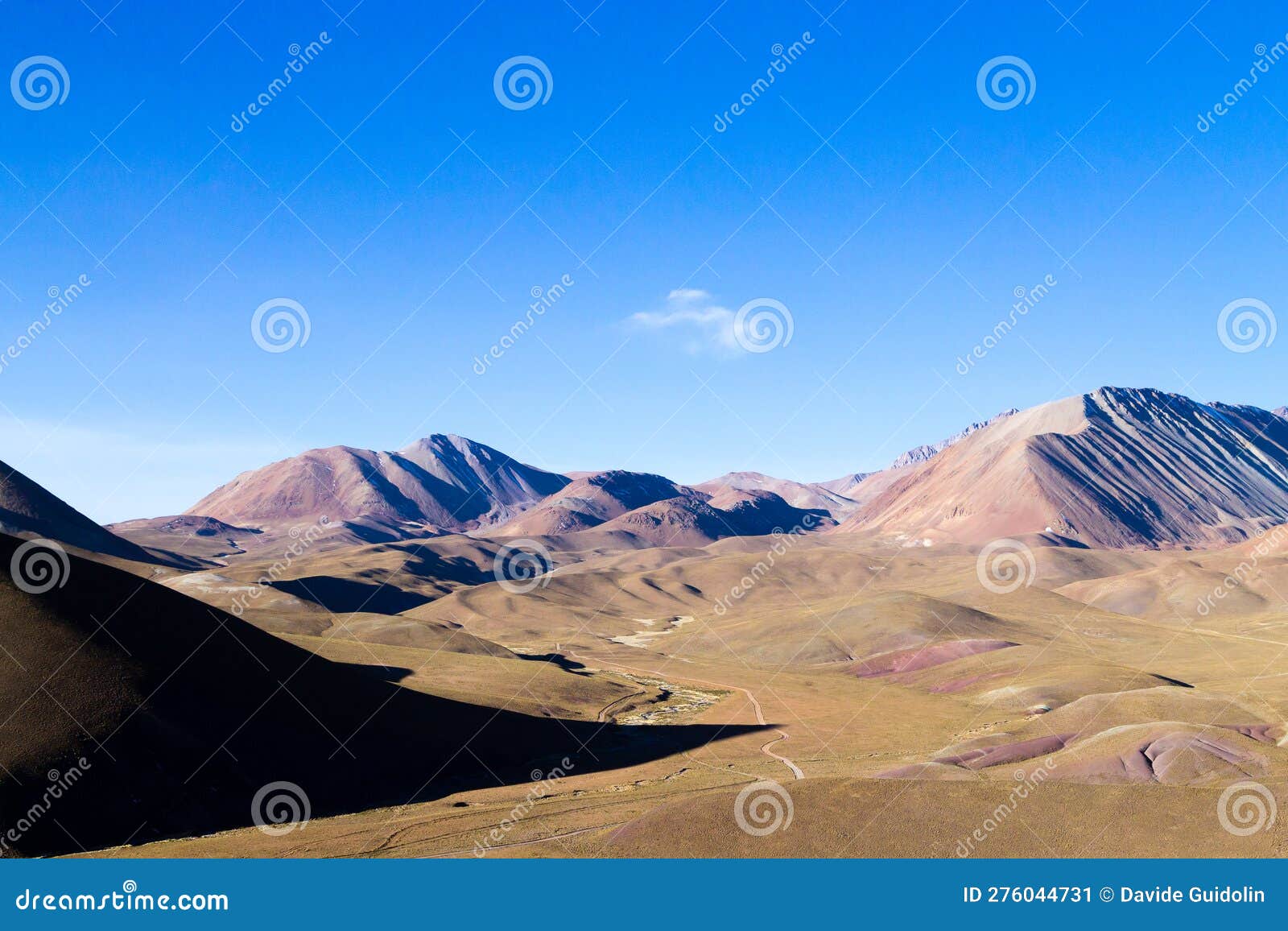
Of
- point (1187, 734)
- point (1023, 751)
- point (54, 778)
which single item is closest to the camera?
point (54, 778)

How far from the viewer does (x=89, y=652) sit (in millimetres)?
56906

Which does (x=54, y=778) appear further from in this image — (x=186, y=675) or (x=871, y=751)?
(x=871, y=751)

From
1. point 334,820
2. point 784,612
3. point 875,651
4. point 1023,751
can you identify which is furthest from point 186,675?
point 784,612

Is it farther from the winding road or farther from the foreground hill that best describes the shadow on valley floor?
the foreground hill

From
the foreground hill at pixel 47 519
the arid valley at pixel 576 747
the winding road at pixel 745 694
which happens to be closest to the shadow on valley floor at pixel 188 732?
the arid valley at pixel 576 747

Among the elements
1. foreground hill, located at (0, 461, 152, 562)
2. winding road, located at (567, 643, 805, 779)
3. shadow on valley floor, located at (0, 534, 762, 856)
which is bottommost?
foreground hill, located at (0, 461, 152, 562)

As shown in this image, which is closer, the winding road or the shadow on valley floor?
the shadow on valley floor

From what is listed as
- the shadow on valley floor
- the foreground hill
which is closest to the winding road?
the shadow on valley floor

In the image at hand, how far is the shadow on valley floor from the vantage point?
47719 mm

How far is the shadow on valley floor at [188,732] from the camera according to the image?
4772 centimetres

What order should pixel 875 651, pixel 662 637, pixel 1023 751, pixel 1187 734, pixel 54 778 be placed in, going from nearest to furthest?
1. pixel 54 778
2. pixel 1187 734
3. pixel 1023 751
4. pixel 875 651
5. pixel 662 637

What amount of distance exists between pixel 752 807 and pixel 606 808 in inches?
419

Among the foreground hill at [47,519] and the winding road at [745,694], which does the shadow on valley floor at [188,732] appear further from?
the foreground hill at [47,519]

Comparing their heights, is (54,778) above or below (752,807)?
below
